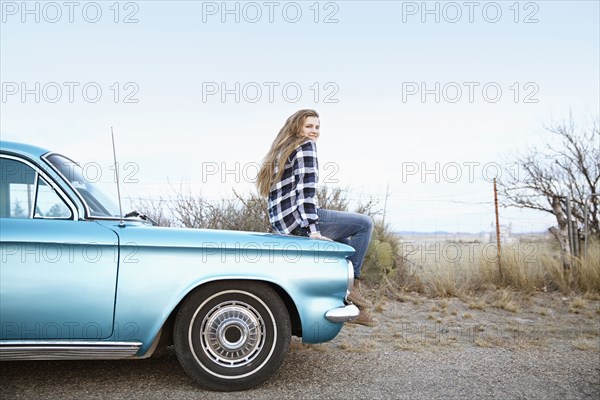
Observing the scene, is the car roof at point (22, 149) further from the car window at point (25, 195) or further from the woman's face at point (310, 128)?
the woman's face at point (310, 128)

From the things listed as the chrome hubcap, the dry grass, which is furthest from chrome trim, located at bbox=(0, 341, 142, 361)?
the dry grass

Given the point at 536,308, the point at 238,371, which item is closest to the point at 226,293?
the point at 238,371

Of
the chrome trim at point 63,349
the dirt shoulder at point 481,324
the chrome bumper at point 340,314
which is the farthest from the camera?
the dirt shoulder at point 481,324

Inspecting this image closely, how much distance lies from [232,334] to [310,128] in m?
1.77

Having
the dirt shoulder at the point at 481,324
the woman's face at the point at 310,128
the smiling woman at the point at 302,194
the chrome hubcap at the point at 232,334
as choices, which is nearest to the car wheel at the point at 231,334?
the chrome hubcap at the point at 232,334

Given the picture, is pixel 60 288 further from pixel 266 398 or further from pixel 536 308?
pixel 536 308

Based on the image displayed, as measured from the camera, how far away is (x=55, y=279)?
3.72m

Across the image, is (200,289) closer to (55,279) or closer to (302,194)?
(55,279)

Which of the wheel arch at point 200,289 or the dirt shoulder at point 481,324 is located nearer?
the wheel arch at point 200,289

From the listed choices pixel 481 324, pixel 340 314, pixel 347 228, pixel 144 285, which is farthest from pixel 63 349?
pixel 481 324

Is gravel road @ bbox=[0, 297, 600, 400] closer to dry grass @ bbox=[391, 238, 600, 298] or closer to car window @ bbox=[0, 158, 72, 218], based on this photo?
car window @ bbox=[0, 158, 72, 218]

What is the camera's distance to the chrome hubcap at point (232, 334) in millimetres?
3932

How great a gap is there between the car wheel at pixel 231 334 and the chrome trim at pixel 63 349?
0.37m

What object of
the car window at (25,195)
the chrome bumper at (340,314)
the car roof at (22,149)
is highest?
the car roof at (22,149)
